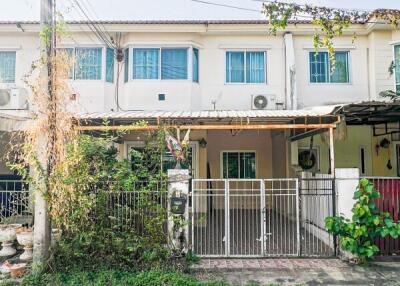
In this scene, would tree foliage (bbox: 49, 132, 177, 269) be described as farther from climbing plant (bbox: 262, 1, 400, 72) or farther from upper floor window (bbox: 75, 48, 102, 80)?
upper floor window (bbox: 75, 48, 102, 80)

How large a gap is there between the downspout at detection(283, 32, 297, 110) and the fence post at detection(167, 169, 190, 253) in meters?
6.72

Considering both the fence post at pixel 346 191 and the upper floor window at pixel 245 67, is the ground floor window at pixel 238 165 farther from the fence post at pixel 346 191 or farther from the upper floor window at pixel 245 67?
the fence post at pixel 346 191

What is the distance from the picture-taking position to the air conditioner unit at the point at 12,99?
38.2ft

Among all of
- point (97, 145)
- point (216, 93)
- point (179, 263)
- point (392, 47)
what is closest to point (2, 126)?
point (97, 145)

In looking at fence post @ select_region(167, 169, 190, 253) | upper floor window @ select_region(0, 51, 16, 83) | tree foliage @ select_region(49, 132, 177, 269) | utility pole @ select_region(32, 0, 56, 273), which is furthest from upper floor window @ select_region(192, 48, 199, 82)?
upper floor window @ select_region(0, 51, 16, 83)

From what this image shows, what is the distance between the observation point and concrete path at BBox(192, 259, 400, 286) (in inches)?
245

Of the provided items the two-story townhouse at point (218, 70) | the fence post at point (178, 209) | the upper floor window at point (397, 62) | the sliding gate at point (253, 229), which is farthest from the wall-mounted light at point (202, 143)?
the upper floor window at point (397, 62)

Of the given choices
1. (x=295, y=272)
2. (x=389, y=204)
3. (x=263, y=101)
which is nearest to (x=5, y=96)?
(x=263, y=101)

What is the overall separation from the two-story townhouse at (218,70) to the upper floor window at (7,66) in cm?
4

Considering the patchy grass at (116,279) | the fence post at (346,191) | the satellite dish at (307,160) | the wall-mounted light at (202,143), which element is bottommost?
the patchy grass at (116,279)

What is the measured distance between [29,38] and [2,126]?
5661 millimetres

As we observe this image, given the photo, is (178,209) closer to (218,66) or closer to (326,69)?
(218,66)

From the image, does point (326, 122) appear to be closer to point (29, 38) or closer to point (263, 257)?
point (263, 257)

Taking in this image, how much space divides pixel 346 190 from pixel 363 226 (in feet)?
2.95
